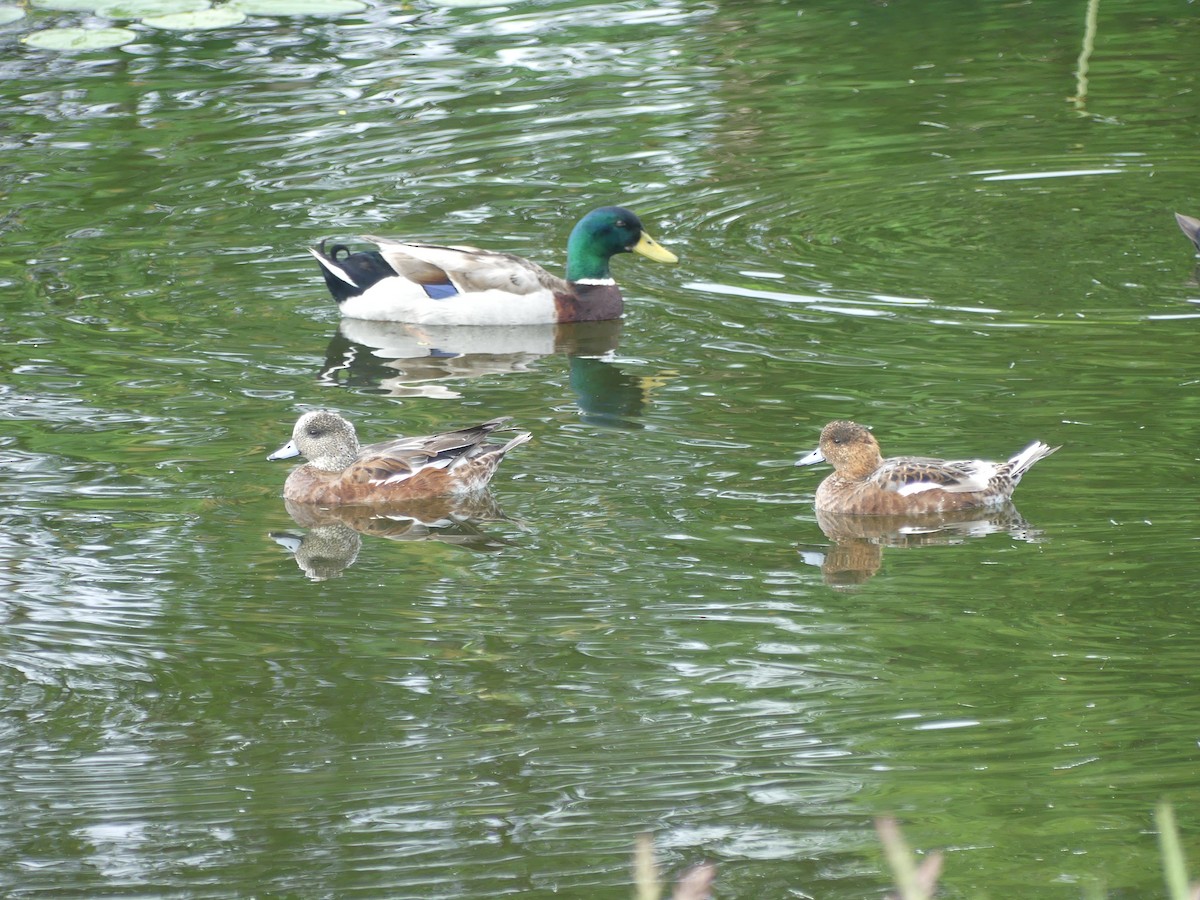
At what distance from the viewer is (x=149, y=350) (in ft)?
35.7

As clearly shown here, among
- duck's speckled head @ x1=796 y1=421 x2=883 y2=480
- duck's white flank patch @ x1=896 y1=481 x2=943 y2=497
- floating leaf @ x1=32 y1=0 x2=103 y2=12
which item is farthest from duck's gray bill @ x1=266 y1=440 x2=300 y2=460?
floating leaf @ x1=32 y1=0 x2=103 y2=12

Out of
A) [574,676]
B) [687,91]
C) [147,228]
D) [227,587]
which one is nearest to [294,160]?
[147,228]

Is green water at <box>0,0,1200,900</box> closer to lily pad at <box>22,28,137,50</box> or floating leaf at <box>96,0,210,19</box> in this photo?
lily pad at <box>22,28,137,50</box>

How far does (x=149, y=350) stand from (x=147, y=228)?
2685mm

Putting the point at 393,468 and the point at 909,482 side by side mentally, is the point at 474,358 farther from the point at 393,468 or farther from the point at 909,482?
the point at 909,482

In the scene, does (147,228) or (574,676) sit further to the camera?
(147,228)

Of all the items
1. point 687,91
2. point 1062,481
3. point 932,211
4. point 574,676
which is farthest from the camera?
point 687,91

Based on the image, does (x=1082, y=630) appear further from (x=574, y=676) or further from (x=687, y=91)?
(x=687, y=91)

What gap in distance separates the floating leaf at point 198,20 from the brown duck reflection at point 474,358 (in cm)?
735

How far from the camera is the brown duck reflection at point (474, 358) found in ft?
33.2

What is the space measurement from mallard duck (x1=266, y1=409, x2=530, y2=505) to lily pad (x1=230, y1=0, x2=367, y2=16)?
1055 cm

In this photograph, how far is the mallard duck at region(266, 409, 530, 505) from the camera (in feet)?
28.3

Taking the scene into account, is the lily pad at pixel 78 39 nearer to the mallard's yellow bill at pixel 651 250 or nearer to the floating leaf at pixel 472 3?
the floating leaf at pixel 472 3

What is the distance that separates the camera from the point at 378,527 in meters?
8.49
